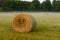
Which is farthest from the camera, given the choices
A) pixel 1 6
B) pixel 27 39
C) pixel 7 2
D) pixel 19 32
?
pixel 7 2

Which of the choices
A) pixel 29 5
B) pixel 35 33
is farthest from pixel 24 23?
pixel 29 5

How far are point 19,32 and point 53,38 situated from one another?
1.53 meters

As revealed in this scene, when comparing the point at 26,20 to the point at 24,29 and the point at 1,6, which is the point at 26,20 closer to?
the point at 24,29

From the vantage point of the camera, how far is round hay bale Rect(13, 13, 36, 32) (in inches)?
294

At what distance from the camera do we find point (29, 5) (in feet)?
77.6

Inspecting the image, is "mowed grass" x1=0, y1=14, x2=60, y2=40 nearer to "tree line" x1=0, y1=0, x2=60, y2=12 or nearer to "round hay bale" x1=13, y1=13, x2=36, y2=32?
"round hay bale" x1=13, y1=13, x2=36, y2=32

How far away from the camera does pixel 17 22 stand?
7812mm

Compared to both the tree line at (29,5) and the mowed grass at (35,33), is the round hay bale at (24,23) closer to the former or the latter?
the mowed grass at (35,33)

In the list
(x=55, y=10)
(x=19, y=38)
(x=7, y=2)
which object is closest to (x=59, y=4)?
(x=55, y=10)

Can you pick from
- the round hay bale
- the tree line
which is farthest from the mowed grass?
the tree line

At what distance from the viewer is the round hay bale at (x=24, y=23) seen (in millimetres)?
7465

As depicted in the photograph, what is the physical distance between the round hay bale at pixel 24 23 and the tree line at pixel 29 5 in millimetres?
14529

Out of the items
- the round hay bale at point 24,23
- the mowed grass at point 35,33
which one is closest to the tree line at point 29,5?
the mowed grass at point 35,33

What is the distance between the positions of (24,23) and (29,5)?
1600 centimetres
